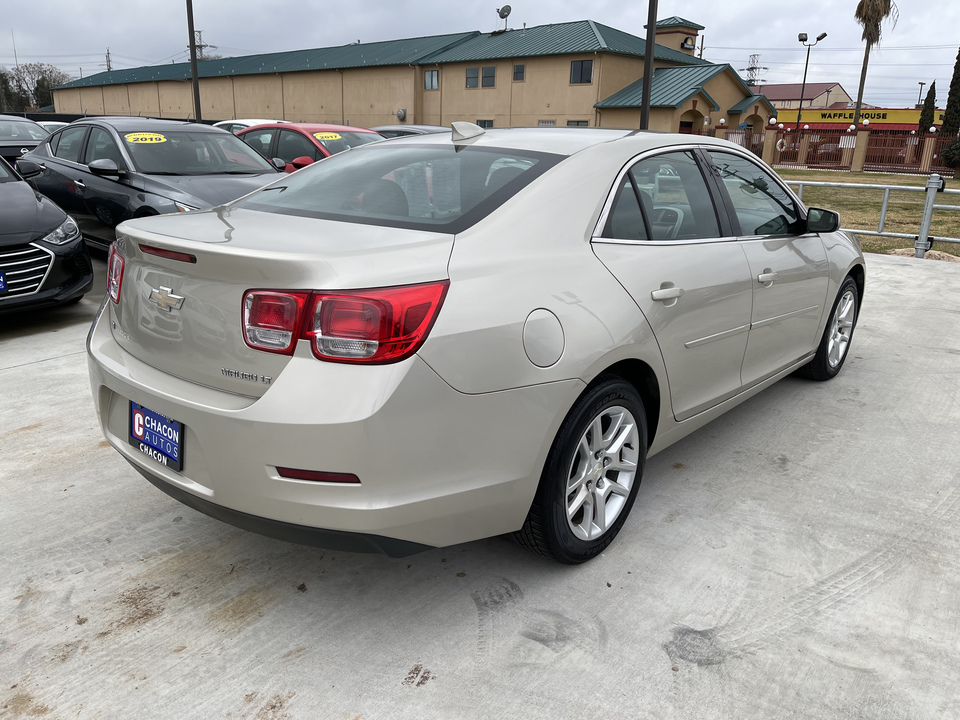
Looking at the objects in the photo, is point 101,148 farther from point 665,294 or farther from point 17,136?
point 665,294

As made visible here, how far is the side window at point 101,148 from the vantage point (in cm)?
743

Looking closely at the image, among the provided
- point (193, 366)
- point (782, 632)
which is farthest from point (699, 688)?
point (193, 366)

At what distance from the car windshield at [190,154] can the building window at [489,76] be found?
1418 inches

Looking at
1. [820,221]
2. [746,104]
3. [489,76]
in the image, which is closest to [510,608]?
[820,221]

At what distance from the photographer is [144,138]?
7.56 metres

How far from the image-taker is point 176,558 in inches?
111

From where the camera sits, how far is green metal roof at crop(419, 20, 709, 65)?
38578mm

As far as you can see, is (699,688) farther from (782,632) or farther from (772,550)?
(772,550)

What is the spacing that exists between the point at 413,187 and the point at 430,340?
955 mm

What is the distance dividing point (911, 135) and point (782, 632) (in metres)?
44.9

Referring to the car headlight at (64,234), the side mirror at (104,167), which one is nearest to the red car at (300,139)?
the side mirror at (104,167)

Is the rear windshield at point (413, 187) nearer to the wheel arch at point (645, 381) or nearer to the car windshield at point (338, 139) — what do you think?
the wheel arch at point (645, 381)

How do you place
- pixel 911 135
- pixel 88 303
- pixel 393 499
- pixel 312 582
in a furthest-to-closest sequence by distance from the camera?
pixel 911 135, pixel 88 303, pixel 312 582, pixel 393 499

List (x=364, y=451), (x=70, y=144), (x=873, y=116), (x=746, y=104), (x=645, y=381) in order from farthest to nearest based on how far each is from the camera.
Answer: (x=873, y=116), (x=746, y=104), (x=70, y=144), (x=645, y=381), (x=364, y=451)
